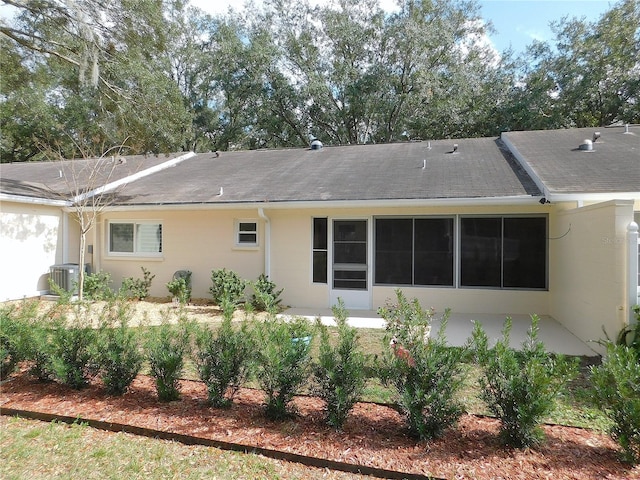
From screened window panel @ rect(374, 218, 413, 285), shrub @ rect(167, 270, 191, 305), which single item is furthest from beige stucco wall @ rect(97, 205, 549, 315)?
shrub @ rect(167, 270, 191, 305)

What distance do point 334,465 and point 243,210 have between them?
7.80m

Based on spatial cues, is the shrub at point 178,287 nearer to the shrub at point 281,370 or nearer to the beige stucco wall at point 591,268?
the shrub at point 281,370

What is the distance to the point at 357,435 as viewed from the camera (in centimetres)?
339

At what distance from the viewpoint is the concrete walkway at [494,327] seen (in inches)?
246

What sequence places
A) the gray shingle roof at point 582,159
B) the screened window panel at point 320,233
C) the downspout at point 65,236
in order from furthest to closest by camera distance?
the downspout at point 65,236, the screened window panel at point 320,233, the gray shingle roof at point 582,159

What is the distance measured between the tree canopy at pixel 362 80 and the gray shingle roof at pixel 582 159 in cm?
891

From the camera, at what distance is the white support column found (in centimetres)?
521

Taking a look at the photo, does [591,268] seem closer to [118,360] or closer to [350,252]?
[350,252]

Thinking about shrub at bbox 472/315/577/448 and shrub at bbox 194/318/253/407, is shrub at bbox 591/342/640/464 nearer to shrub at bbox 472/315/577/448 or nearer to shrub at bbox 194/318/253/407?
shrub at bbox 472/315/577/448

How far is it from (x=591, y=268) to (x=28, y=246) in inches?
495

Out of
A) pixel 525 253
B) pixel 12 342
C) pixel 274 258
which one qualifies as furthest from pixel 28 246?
pixel 525 253

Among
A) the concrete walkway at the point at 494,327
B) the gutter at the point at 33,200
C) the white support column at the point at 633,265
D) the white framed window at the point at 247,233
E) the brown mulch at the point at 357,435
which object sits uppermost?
the gutter at the point at 33,200

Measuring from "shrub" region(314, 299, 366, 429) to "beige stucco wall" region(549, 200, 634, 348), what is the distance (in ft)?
13.6

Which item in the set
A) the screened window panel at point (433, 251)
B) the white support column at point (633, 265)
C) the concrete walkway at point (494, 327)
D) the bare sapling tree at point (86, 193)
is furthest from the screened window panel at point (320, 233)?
the white support column at point (633, 265)
